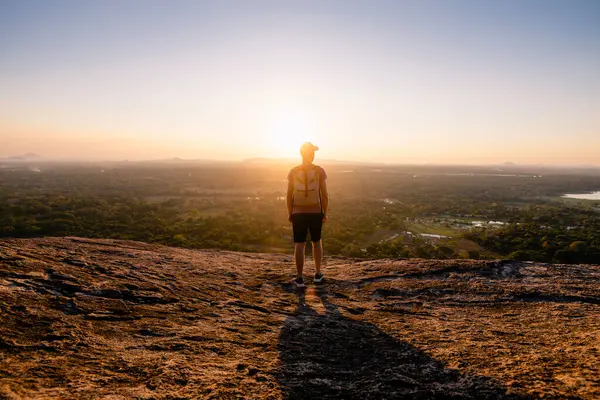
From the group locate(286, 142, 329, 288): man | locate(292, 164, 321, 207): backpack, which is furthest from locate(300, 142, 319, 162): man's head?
locate(292, 164, 321, 207): backpack

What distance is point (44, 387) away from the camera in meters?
2.35

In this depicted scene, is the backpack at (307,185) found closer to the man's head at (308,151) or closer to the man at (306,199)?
the man at (306,199)

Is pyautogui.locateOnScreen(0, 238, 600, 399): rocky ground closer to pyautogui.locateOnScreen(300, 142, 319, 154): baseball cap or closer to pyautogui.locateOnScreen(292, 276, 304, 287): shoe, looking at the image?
pyautogui.locateOnScreen(292, 276, 304, 287): shoe

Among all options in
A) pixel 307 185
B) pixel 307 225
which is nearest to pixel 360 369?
pixel 307 225

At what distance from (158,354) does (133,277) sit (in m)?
2.38

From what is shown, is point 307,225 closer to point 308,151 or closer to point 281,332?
point 308,151

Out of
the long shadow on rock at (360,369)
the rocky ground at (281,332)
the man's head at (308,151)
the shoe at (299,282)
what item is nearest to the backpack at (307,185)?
the man's head at (308,151)

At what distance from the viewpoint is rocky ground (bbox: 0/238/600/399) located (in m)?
2.55

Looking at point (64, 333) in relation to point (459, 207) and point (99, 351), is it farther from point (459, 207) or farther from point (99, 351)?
point (459, 207)

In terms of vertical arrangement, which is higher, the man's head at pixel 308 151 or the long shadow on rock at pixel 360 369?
the man's head at pixel 308 151

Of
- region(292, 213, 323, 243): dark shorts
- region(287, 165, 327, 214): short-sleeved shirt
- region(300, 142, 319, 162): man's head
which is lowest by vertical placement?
region(292, 213, 323, 243): dark shorts

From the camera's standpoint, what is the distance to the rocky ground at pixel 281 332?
2549mm

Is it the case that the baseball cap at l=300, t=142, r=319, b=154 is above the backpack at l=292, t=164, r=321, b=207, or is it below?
above

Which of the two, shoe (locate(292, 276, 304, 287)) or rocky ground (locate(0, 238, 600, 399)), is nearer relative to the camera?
rocky ground (locate(0, 238, 600, 399))
